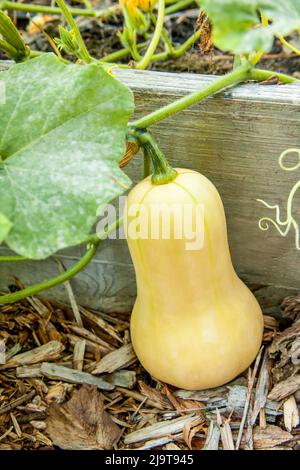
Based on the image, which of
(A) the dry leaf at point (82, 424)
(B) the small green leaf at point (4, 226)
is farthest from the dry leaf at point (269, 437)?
(B) the small green leaf at point (4, 226)

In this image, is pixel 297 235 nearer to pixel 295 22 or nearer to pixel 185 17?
pixel 295 22

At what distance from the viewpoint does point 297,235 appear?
1172 millimetres

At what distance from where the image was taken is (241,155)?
1131 mm

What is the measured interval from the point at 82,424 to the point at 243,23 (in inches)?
26.1

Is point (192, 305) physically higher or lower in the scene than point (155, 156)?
lower

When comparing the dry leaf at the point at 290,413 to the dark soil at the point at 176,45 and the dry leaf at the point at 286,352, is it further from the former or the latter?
the dark soil at the point at 176,45

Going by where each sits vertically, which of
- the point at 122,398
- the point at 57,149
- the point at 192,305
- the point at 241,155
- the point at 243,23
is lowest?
the point at 122,398

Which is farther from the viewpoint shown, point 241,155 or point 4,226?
point 241,155

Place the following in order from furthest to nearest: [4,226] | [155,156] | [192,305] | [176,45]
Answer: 1. [176,45]
2. [192,305]
3. [155,156]
4. [4,226]

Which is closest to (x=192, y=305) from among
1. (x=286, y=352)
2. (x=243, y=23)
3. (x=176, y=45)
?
(x=286, y=352)

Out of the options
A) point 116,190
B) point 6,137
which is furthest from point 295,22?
point 6,137

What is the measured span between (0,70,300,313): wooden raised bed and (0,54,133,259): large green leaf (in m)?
0.17

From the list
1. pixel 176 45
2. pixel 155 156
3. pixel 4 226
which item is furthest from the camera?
pixel 176 45

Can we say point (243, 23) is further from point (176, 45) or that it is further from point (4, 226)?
point (176, 45)
